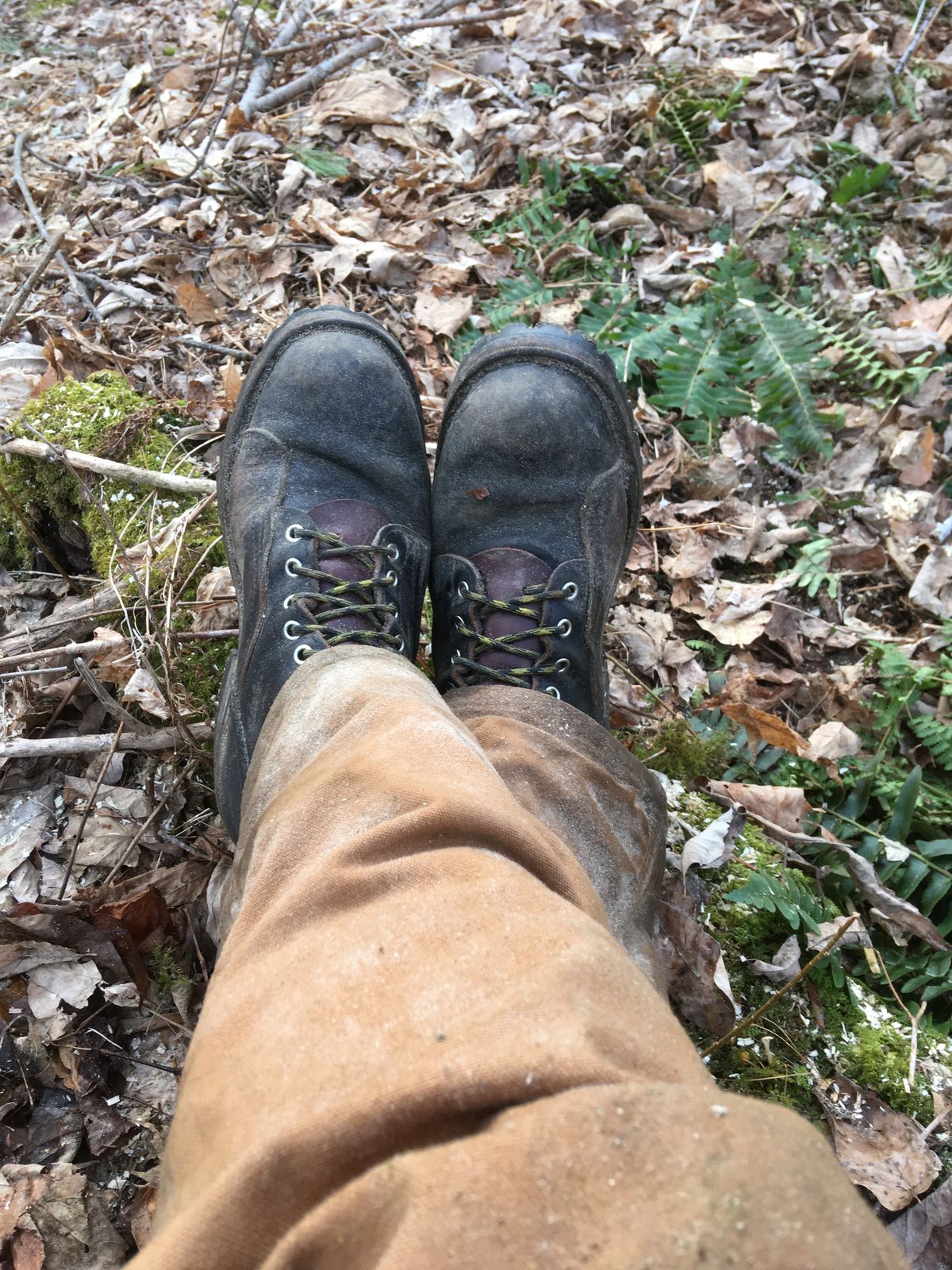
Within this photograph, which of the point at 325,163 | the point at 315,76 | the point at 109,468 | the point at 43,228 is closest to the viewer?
the point at 109,468

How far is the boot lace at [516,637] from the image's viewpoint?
2.06 metres

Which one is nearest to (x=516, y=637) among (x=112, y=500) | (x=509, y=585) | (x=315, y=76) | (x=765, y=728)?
(x=509, y=585)

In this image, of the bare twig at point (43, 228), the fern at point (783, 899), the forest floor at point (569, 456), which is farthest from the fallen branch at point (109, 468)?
the fern at point (783, 899)

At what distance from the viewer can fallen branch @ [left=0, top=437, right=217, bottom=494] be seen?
228 cm

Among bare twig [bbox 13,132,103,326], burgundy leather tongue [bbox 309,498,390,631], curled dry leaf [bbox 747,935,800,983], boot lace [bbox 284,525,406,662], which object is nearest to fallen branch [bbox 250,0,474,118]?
bare twig [bbox 13,132,103,326]

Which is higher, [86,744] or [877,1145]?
[86,744]

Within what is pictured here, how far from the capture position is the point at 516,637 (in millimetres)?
2121

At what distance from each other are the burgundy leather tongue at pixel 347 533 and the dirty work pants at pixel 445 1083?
71cm

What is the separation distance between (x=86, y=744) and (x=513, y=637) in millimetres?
1059

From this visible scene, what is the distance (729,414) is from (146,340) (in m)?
2.04

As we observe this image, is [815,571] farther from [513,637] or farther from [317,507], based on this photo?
[317,507]

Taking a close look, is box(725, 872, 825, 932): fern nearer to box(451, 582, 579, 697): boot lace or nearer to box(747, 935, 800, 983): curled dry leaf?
box(747, 935, 800, 983): curled dry leaf

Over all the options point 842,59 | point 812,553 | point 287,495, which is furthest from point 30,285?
point 842,59

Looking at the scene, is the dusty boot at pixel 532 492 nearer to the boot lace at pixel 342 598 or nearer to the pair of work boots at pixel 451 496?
the pair of work boots at pixel 451 496
